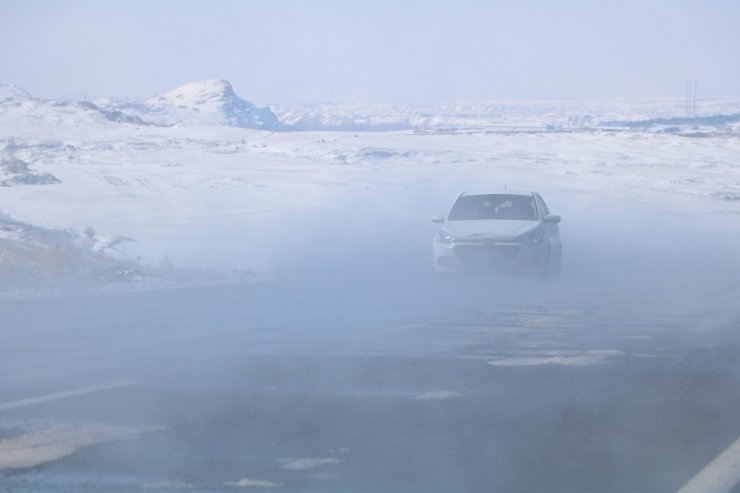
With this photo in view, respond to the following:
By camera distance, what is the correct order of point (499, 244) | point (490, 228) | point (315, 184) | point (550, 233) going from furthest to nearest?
point (315, 184)
point (550, 233)
point (490, 228)
point (499, 244)

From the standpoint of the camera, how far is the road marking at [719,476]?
20.7 feet

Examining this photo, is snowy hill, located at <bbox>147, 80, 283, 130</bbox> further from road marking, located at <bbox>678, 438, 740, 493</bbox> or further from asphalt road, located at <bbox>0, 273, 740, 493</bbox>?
road marking, located at <bbox>678, 438, 740, 493</bbox>

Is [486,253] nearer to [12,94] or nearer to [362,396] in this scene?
[362,396]

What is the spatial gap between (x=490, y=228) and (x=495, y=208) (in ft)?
4.31

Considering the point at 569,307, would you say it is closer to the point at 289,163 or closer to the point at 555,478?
the point at 555,478

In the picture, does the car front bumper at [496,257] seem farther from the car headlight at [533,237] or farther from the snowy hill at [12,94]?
the snowy hill at [12,94]

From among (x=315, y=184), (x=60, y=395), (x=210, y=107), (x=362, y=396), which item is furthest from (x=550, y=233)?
(x=210, y=107)

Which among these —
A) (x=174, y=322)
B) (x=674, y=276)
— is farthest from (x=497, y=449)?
(x=674, y=276)

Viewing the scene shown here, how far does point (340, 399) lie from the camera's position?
871 centimetres

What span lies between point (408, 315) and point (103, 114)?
52.3 m

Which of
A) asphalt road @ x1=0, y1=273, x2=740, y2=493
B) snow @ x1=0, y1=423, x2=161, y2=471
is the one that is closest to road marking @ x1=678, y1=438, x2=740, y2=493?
asphalt road @ x1=0, y1=273, x2=740, y2=493

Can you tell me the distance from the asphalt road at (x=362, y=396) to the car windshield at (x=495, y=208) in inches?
182

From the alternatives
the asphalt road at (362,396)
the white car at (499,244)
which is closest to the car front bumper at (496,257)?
the white car at (499,244)

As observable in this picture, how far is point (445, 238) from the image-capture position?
18.8 m
